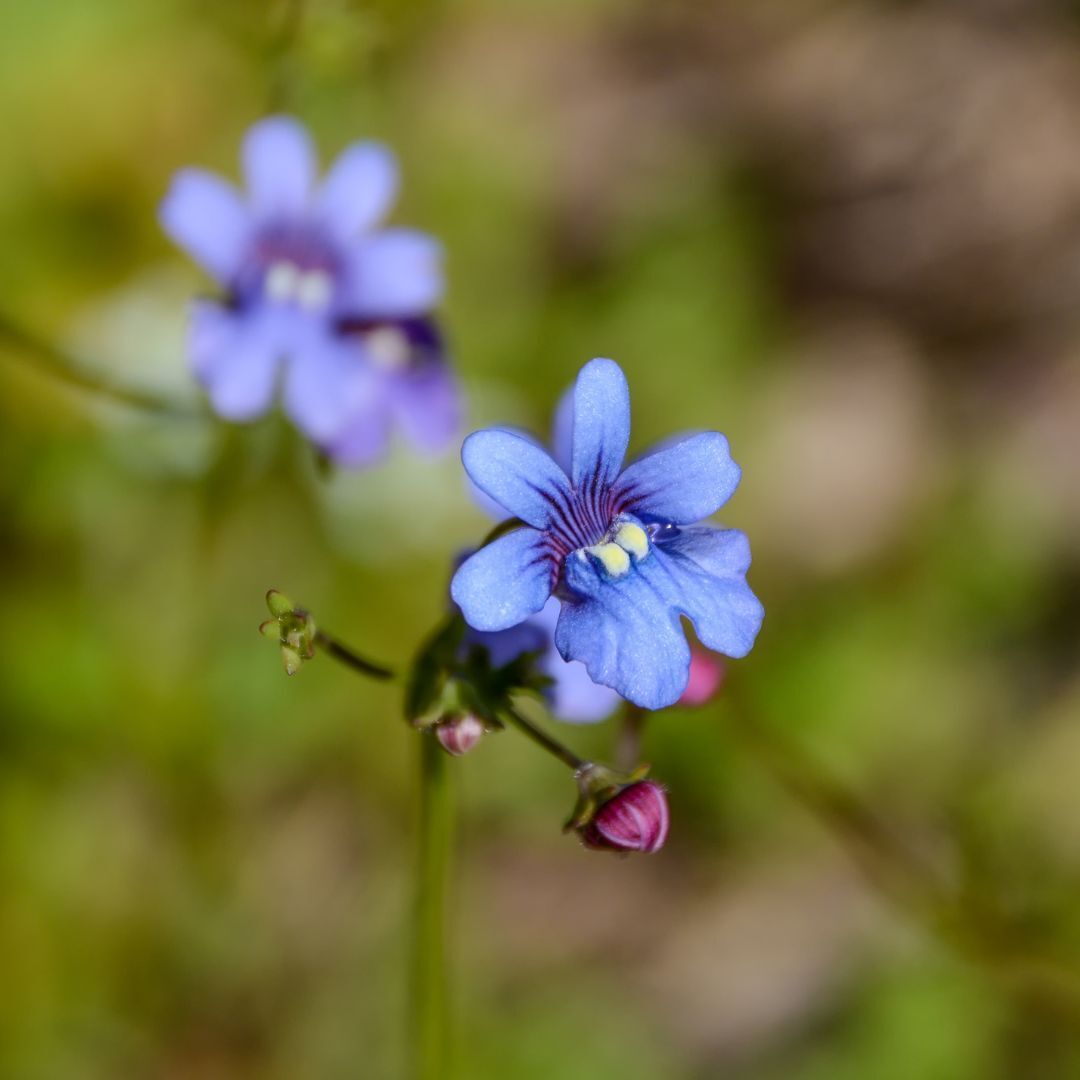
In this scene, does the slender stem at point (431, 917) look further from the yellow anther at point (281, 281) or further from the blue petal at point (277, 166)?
→ the blue petal at point (277, 166)

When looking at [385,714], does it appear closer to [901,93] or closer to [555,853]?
[555,853]

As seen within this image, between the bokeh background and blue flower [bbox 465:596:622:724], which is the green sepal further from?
the bokeh background

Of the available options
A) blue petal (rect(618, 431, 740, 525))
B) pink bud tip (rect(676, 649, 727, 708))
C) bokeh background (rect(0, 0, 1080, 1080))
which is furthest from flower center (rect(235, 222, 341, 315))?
blue petal (rect(618, 431, 740, 525))

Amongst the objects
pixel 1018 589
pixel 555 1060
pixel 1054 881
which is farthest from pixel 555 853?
pixel 1018 589

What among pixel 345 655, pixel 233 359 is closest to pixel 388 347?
pixel 233 359

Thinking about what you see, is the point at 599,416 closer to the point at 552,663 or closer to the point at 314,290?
the point at 552,663

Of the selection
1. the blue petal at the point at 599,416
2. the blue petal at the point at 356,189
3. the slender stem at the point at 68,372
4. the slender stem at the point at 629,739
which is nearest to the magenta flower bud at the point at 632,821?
the blue petal at the point at 599,416
